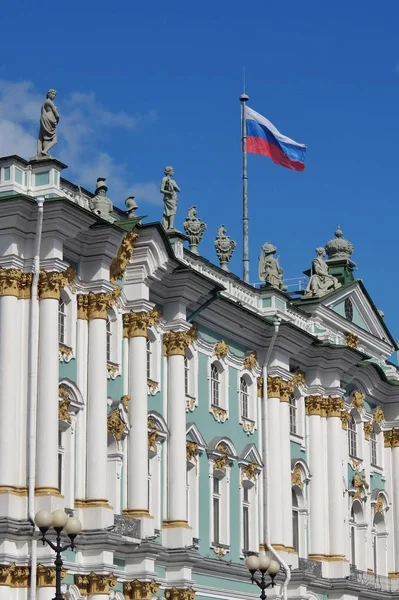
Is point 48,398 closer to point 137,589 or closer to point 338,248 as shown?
point 137,589

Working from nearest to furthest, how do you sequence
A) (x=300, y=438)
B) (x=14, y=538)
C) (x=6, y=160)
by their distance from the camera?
(x=14, y=538) < (x=6, y=160) < (x=300, y=438)

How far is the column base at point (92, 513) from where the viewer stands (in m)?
37.8

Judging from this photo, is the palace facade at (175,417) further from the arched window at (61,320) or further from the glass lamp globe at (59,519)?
the glass lamp globe at (59,519)

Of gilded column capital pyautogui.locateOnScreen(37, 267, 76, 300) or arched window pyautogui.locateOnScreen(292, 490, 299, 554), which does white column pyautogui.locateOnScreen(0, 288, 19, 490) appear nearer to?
gilded column capital pyautogui.locateOnScreen(37, 267, 76, 300)

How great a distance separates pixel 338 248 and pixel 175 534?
20.6m

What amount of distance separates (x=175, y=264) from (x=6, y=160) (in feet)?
22.6

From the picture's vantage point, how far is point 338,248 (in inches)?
2361

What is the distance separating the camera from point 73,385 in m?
38.3

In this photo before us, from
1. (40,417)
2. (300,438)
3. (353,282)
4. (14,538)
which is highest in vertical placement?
(353,282)

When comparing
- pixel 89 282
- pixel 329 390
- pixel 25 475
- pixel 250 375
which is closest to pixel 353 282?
pixel 329 390

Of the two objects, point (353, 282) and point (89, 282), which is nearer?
point (89, 282)

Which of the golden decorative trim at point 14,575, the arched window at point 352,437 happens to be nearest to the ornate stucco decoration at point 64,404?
the golden decorative trim at point 14,575

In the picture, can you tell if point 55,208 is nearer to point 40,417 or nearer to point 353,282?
point 40,417

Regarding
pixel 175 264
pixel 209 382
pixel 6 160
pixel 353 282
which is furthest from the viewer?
pixel 353 282
